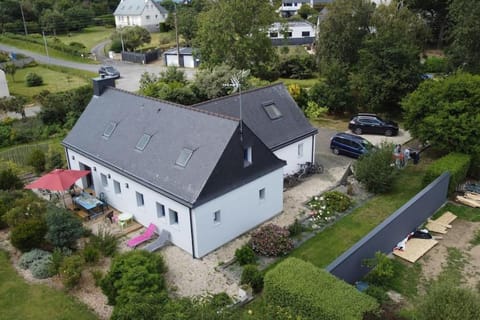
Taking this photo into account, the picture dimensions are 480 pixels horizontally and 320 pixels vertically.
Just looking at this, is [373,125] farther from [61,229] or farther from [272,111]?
[61,229]

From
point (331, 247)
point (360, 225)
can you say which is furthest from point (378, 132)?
point (331, 247)

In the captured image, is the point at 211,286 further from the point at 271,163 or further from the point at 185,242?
the point at 271,163

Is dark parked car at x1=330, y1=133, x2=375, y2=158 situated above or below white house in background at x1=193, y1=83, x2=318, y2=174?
below

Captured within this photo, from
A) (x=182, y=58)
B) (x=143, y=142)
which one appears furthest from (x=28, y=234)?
(x=182, y=58)

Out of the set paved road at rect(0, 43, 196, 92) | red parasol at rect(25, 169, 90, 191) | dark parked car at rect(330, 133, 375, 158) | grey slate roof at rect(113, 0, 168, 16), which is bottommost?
paved road at rect(0, 43, 196, 92)

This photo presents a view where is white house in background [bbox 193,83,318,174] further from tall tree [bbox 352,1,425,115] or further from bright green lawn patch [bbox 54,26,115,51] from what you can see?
bright green lawn patch [bbox 54,26,115,51]

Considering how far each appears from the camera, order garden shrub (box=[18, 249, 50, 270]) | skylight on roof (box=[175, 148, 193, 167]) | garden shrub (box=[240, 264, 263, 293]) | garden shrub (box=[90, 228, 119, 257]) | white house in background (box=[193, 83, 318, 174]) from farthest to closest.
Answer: white house in background (box=[193, 83, 318, 174]) < garden shrub (box=[90, 228, 119, 257]) < skylight on roof (box=[175, 148, 193, 167]) < garden shrub (box=[18, 249, 50, 270]) < garden shrub (box=[240, 264, 263, 293])

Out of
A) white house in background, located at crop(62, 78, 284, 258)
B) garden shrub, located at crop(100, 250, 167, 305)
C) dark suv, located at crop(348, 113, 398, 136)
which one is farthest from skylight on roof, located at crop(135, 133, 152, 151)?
dark suv, located at crop(348, 113, 398, 136)

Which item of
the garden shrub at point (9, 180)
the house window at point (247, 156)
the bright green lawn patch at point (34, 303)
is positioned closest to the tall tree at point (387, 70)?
the house window at point (247, 156)
